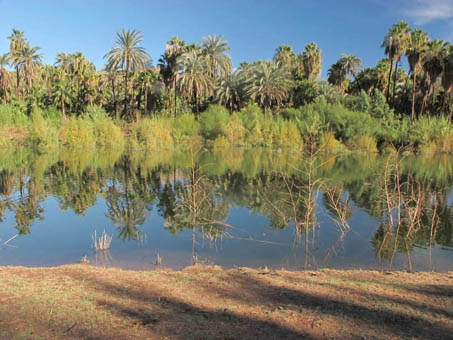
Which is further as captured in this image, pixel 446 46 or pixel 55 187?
pixel 446 46

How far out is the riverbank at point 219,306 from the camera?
12.5 ft

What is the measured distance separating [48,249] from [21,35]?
214ft

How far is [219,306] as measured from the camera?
4504 millimetres

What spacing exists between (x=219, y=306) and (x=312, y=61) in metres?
64.1

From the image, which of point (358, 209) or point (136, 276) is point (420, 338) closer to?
point (136, 276)

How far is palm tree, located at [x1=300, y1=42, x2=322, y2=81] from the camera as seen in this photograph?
63.7 m

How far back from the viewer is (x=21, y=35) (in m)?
61.9

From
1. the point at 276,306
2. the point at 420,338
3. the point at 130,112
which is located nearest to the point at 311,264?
the point at 276,306

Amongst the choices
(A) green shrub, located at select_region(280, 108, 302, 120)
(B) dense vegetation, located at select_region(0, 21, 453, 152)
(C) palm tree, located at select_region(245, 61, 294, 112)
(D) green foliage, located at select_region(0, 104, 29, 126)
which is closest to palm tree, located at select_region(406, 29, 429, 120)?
(B) dense vegetation, located at select_region(0, 21, 453, 152)

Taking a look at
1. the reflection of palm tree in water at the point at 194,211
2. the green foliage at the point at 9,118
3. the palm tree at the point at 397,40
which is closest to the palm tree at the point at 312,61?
the palm tree at the point at 397,40

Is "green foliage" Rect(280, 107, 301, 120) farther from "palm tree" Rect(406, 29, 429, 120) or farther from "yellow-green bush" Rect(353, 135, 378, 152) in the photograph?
"palm tree" Rect(406, 29, 429, 120)

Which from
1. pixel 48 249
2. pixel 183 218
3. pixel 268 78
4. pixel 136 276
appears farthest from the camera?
pixel 268 78

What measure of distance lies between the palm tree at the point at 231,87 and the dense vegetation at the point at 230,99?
167 millimetres

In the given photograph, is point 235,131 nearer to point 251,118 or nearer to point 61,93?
point 251,118
